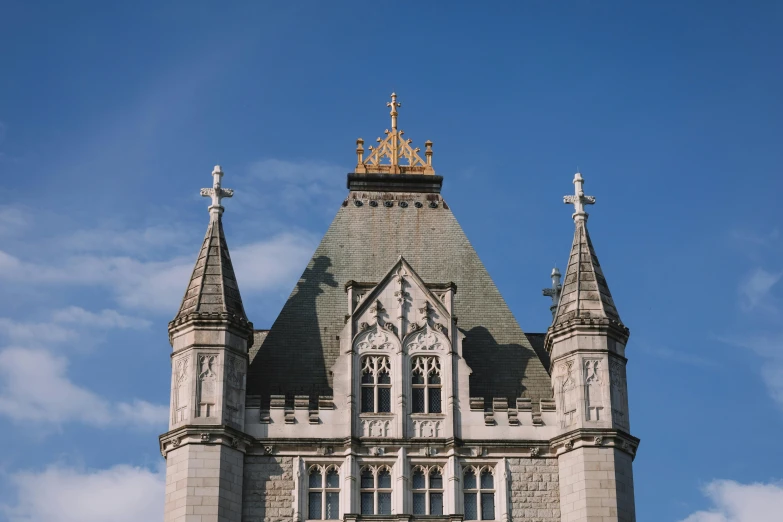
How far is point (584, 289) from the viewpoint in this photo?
154 ft

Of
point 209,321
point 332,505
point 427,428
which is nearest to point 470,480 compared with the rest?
point 427,428

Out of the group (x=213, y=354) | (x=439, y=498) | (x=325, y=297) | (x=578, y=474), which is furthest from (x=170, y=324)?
(x=578, y=474)

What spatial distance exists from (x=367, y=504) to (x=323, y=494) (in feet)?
3.60

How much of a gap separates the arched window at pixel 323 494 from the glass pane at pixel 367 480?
2.09 ft

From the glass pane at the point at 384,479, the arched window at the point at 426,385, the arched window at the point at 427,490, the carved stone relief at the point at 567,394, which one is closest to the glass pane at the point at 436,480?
the arched window at the point at 427,490

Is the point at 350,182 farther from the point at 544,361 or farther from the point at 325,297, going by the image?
the point at 544,361

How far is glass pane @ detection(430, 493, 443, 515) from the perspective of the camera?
44344 mm

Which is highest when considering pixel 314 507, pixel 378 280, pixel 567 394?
pixel 378 280

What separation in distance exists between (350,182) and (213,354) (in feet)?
30.7

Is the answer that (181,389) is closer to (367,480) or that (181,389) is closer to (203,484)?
(203,484)

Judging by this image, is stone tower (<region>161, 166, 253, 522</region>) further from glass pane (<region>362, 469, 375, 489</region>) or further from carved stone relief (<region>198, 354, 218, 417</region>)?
glass pane (<region>362, 469, 375, 489</region>)

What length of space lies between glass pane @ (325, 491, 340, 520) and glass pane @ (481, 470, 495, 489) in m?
3.59

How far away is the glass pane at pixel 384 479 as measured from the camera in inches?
1757

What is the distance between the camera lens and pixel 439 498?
44.6m
